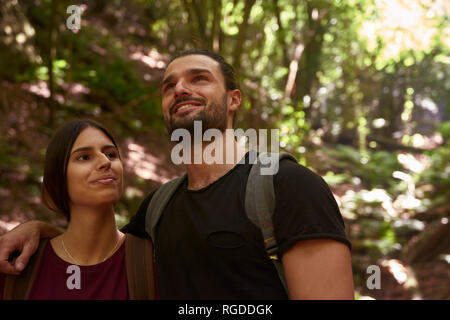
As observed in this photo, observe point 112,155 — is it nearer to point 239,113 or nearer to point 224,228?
point 224,228

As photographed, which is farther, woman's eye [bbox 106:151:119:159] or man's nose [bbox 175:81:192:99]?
woman's eye [bbox 106:151:119:159]

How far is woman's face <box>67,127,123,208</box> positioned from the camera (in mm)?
2484

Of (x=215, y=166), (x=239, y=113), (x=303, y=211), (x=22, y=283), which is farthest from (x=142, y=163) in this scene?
(x=303, y=211)

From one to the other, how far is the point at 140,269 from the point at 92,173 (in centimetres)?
64

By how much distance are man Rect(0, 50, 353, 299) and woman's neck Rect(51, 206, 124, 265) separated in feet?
0.49

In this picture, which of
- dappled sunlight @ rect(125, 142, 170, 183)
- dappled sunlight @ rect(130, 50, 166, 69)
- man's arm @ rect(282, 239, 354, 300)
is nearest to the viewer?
man's arm @ rect(282, 239, 354, 300)

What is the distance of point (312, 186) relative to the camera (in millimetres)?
1962

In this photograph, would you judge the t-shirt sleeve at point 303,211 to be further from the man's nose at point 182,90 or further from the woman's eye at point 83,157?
the woman's eye at point 83,157

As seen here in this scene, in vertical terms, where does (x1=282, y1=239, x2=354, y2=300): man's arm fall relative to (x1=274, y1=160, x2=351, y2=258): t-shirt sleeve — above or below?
below

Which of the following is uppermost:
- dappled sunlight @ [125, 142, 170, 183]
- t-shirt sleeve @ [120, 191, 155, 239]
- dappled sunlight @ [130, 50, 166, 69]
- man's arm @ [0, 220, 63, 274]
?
dappled sunlight @ [130, 50, 166, 69]

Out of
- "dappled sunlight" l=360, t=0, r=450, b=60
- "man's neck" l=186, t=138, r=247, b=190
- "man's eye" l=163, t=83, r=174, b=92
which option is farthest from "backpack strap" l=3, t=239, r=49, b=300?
"dappled sunlight" l=360, t=0, r=450, b=60

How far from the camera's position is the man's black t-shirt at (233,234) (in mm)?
1921

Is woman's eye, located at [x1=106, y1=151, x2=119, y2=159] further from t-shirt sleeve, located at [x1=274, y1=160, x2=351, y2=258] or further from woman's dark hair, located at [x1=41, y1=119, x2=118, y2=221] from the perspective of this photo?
t-shirt sleeve, located at [x1=274, y1=160, x2=351, y2=258]

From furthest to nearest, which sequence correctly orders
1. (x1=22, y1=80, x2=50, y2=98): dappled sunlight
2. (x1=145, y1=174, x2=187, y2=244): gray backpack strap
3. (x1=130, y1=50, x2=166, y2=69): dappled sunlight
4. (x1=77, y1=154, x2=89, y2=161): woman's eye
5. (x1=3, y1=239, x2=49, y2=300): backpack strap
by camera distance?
(x1=130, y1=50, x2=166, y2=69): dappled sunlight
(x1=22, y1=80, x2=50, y2=98): dappled sunlight
(x1=77, y1=154, x2=89, y2=161): woman's eye
(x1=145, y1=174, x2=187, y2=244): gray backpack strap
(x1=3, y1=239, x2=49, y2=300): backpack strap
